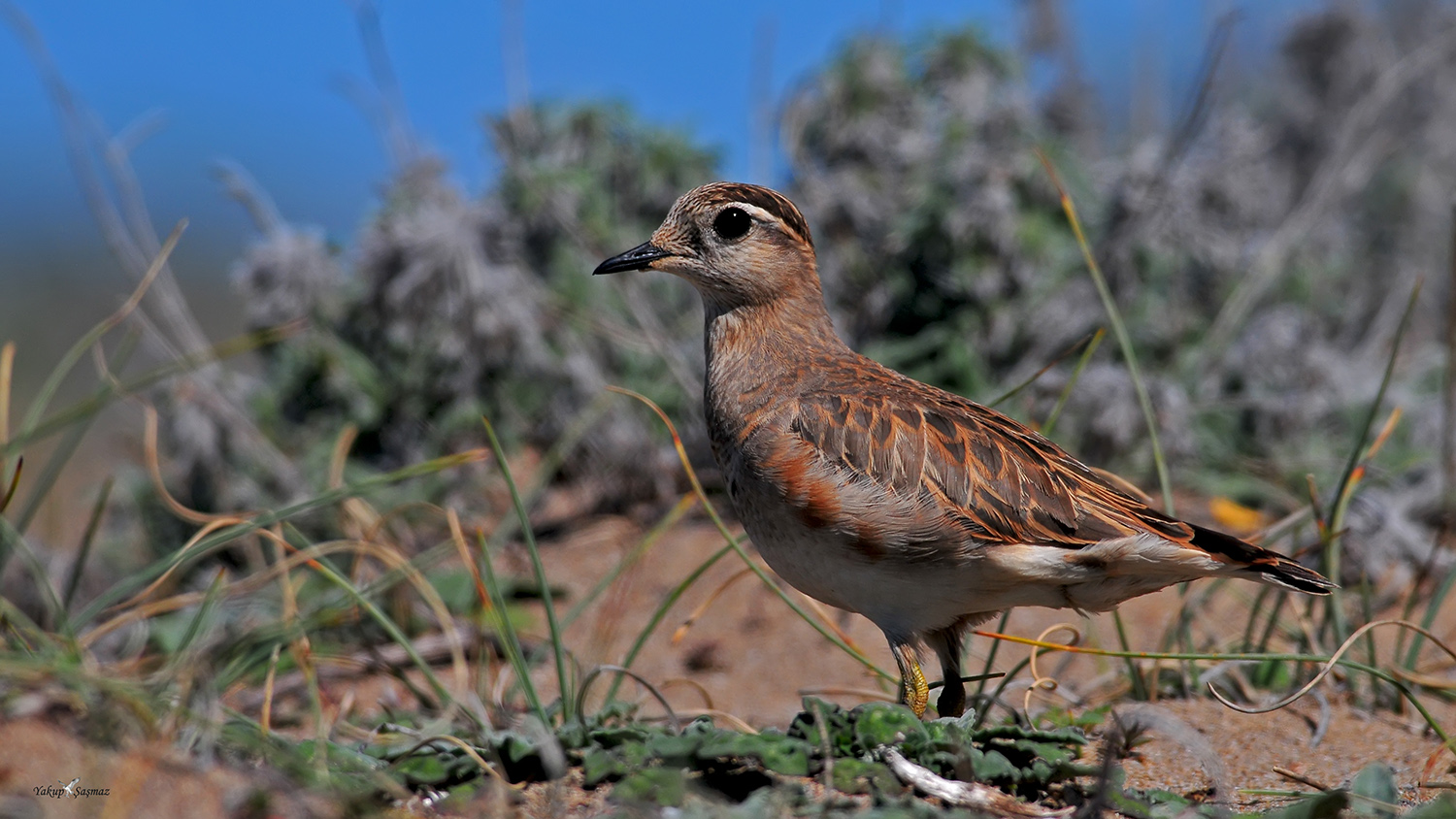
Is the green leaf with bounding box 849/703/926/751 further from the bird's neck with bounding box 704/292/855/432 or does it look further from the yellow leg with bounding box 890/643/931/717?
the bird's neck with bounding box 704/292/855/432

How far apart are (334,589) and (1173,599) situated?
4.09 metres

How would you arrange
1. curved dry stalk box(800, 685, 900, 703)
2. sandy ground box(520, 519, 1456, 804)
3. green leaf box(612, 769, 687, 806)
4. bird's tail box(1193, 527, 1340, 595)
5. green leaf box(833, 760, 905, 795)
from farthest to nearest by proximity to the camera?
1. curved dry stalk box(800, 685, 900, 703)
2. sandy ground box(520, 519, 1456, 804)
3. bird's tail box(1193, 527, 1340, 595)
4. green leaf box(833, 760, 905, 795)
5. green leaf box(612, 769, 687, 806)

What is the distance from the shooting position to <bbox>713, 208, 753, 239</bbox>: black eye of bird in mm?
4582

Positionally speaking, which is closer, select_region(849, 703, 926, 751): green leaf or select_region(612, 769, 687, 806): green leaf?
select_region(612, 769, 687, 806): green leaf

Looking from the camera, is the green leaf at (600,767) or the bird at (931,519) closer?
the green leaf at (600,767)

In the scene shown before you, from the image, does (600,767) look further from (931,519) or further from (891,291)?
(891,291)

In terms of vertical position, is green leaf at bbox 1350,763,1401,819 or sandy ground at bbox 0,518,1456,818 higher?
green leaf at bbox 1350,763,1401,819

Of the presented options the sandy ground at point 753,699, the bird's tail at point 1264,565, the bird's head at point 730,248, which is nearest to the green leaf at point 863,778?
the sandy ground at point 753,699

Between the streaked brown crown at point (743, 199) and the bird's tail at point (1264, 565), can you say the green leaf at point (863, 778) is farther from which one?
the streaked brown crown at point (743, 199)

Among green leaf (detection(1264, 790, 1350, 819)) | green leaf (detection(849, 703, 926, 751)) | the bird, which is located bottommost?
green leaf (detection(849, 703, 926, 751))

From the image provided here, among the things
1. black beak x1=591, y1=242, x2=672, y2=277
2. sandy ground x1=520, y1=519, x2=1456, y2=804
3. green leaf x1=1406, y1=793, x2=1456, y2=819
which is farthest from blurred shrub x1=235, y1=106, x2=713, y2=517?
green leaf x1=1406, y1=793, x2=1456, y2=819

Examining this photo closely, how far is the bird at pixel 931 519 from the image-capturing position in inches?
142

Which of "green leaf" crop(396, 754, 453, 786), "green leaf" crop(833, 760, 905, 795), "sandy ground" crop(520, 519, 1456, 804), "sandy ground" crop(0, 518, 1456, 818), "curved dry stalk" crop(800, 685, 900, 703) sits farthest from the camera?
"curved dry stalk" crop(800, 685, 900, 703)

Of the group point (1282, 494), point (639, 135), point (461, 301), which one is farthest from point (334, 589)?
point (1282, 494)
